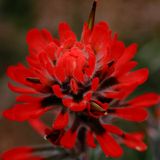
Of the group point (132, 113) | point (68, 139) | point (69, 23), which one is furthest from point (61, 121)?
point (69, 23)

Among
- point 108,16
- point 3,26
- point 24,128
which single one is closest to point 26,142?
point 24,128

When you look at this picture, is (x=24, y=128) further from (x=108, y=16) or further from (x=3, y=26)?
(x=108, y=16)

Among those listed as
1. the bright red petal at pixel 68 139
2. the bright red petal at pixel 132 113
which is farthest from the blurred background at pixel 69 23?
the bright red petal at pixel 68 139

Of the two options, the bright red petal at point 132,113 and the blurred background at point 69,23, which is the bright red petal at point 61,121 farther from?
the blurred background at point 69,23

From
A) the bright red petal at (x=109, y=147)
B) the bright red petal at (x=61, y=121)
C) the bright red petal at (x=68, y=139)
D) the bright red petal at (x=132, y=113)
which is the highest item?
the bright red petal at (x=61, y=121)

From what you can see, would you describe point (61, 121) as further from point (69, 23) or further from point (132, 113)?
point (69, 23)

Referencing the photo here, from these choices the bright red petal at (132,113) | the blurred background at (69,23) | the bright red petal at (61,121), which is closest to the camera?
the bright red petal at (61,121)

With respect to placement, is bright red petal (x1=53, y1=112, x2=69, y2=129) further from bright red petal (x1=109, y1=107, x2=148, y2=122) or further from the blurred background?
the blurred background

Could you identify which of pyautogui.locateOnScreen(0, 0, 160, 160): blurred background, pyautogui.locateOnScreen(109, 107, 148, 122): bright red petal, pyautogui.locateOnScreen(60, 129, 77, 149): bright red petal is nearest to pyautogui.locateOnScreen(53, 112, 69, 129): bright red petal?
pyautogui.locateOnScreen(60, 129, 77, 149): bright red petal
